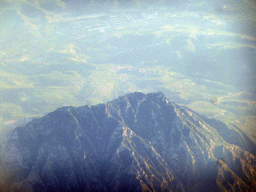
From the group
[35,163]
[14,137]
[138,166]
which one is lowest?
[138,166]

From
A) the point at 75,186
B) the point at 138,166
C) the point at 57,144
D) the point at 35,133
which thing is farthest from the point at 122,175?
the point at 35,133

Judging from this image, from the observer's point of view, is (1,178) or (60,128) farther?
(60,128)

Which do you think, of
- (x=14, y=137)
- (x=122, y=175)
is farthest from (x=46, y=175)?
(x=122, y=175)

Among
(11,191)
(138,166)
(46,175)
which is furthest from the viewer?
(138,166)

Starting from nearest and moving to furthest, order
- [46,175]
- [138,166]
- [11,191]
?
[11,191]
[46,175]
[138,166]

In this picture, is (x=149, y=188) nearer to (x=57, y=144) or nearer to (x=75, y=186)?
(x=75, y=186)

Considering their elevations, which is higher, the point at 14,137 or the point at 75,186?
the point at 14,137

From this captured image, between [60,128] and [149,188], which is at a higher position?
[60,128]

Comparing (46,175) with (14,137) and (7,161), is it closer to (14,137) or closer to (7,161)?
(7,161)

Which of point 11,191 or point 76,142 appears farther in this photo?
point 76,142
